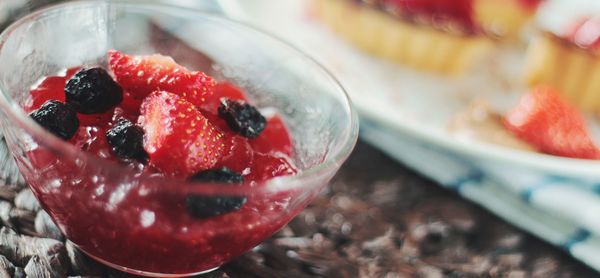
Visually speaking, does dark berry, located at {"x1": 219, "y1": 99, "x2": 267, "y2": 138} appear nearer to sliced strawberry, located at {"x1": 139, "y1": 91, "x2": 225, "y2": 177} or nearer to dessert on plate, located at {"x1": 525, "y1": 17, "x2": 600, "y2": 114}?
sliced strawberry, located at {"x1": 139, "y1": 91, "x2": 225, "y2": 177}

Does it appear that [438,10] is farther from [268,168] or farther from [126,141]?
[126,141]

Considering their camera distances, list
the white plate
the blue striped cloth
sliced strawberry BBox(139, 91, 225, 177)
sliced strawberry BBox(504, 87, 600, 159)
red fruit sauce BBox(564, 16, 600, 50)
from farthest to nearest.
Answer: red fruit sauce BBox(564, 16, 600, 50), the white plate, sliced strawberry BBox(504, 87, 600, 159), the blue striped cloth, sliced strawberry BBox(139, 91, 225, 177)

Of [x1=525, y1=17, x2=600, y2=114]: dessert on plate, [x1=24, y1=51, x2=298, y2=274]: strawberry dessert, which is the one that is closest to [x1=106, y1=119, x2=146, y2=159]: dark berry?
[x1=24, y1=51, x2=298, y2=274]: strawberry dessert

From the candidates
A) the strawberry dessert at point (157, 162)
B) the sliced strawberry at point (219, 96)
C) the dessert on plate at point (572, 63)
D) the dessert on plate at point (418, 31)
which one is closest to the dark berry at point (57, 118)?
the strawberry dessert at point (157, 162)

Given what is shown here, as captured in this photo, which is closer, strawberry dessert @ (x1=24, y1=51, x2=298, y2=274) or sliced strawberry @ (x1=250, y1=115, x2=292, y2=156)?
strawberry dessert @ (x1=24, y1=51, x2=298, y2=274)

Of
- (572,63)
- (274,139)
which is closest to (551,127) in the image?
(572,63)

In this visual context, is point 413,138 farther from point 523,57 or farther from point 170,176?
point 523,57
